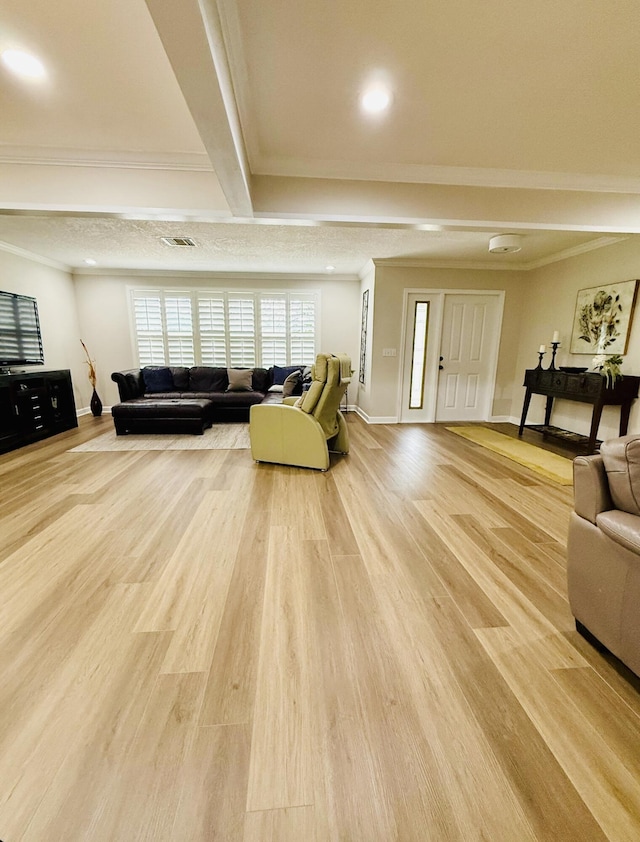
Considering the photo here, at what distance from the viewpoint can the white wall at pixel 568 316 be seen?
353cm

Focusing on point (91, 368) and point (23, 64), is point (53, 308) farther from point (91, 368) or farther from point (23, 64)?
point (23, 64)

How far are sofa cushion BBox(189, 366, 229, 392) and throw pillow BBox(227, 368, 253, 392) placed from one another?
11 cm

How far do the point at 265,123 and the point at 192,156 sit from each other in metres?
0.71

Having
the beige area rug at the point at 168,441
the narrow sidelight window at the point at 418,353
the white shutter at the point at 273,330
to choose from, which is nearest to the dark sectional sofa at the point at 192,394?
the beige area rug at the point at 168,441

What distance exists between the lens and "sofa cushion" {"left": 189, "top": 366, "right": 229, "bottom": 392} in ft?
18.2

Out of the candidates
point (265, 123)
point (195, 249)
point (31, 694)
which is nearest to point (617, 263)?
point (265, 123)

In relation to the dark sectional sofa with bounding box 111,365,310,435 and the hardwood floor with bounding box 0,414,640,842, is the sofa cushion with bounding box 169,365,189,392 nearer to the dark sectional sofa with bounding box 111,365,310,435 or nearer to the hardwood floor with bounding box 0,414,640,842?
the dark sectional sofa with bounding box 111,365,310,435

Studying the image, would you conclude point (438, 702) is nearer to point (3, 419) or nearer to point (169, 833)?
point (169, 833)

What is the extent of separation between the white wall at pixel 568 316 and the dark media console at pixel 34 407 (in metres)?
6.89

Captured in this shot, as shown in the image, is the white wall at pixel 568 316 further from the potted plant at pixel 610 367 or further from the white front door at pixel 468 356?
the white front door at pixel 468 356

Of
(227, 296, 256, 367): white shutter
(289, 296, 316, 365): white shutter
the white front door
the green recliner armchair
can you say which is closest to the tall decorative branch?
(227, 296, 256, 367): white shutter

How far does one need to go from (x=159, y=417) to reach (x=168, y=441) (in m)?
0.42

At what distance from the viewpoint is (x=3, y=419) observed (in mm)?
3674

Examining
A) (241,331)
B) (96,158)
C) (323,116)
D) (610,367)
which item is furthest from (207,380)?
(610,367)
